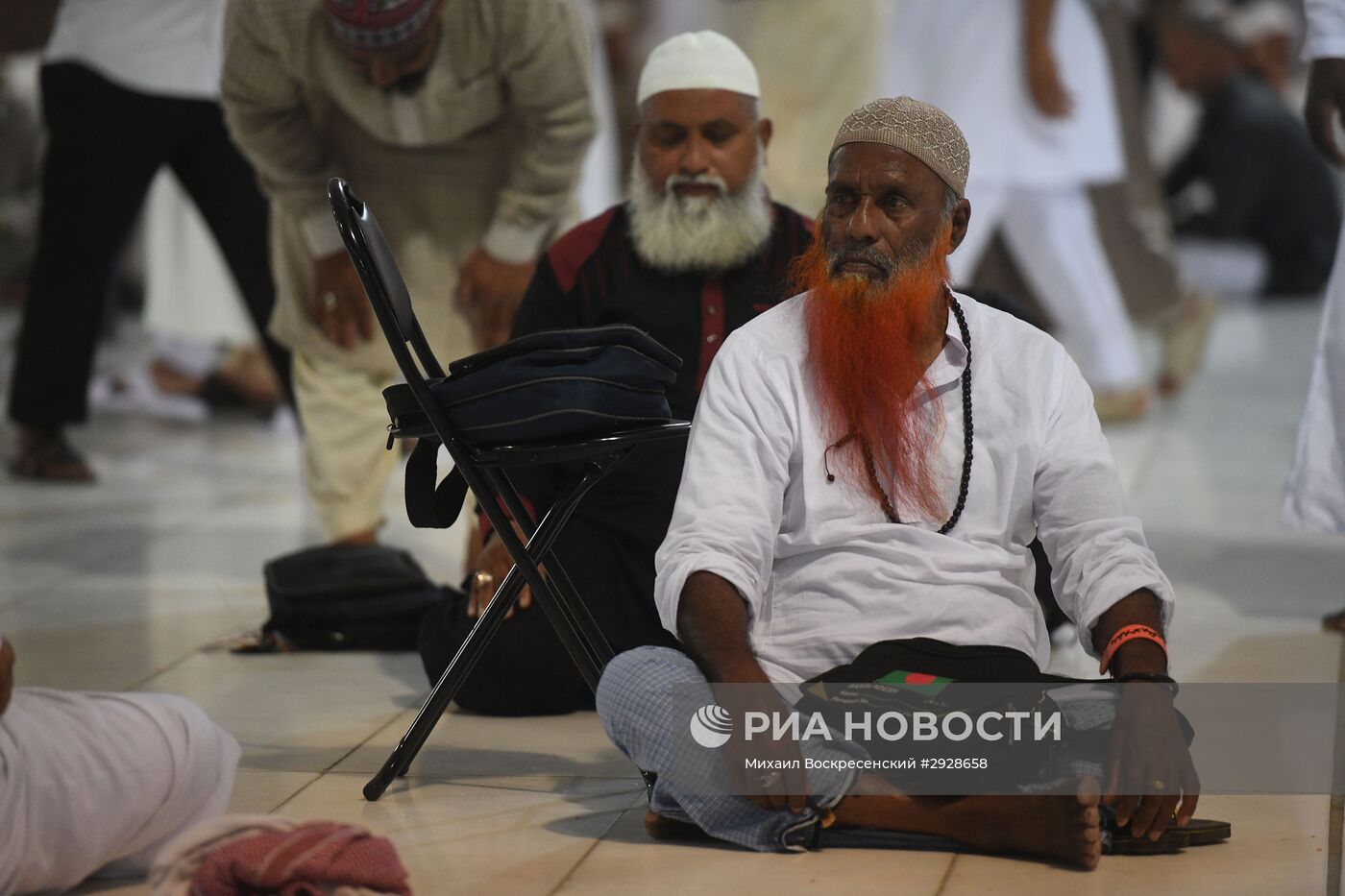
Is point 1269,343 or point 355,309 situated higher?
point 355,309

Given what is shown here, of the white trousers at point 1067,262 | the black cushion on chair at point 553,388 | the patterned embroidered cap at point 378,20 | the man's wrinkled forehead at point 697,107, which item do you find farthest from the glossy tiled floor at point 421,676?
the patterned embroidered cap at point 378,20

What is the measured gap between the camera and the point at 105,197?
5836 mm

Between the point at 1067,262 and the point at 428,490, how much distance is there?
459 centimetres

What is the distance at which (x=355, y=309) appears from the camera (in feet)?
15.7

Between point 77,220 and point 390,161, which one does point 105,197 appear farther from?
point 390,161

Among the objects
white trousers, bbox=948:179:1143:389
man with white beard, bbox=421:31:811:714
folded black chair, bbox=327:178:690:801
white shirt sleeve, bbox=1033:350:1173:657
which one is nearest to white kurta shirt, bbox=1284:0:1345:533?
man with white beard, bbox=421:31:811:714

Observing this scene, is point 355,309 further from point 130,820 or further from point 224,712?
point 130,820

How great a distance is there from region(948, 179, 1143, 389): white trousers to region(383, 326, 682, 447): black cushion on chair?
4315mm

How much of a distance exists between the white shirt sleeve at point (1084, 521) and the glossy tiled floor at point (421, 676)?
40 cm

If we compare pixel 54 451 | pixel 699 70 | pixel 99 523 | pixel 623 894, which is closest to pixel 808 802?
pixel 623 894

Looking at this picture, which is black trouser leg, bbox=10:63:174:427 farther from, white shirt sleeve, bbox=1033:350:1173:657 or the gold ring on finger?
the gold ring on finger

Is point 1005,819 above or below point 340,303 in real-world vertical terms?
below

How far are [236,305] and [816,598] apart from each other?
18.7 ft

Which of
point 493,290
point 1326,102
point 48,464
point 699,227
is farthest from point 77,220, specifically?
point 1326,102
